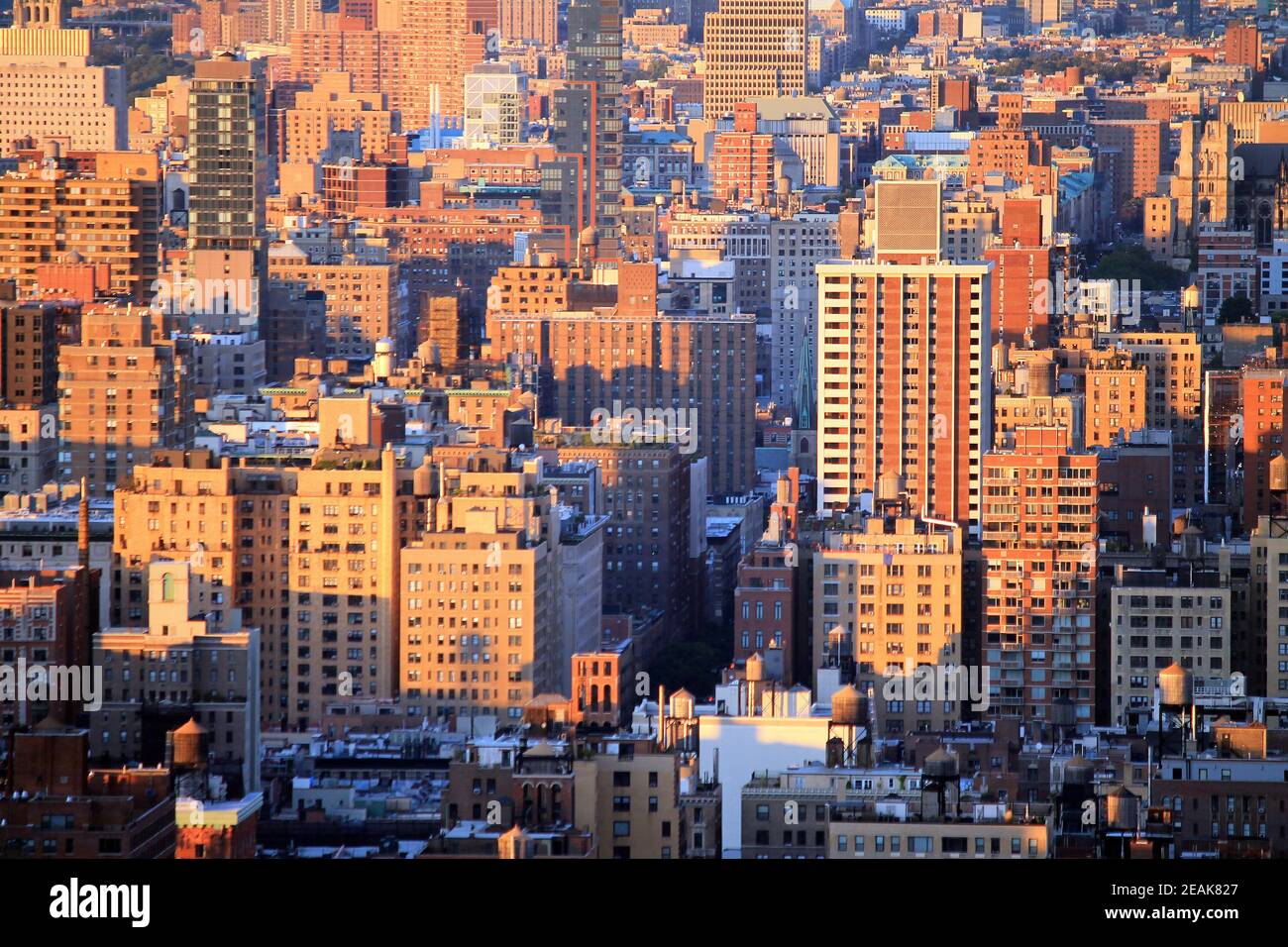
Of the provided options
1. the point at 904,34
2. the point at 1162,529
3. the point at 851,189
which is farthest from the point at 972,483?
the point at 904,34

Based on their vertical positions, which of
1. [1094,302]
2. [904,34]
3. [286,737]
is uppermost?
[904,34]

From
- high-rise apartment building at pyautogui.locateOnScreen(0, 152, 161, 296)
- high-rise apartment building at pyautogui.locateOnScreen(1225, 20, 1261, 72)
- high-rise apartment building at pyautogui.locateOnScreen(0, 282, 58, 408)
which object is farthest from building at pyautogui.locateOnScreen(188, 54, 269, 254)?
high-rise apartment building at pyautogui.locateOnScreen(1225, 20, 1261, 72)

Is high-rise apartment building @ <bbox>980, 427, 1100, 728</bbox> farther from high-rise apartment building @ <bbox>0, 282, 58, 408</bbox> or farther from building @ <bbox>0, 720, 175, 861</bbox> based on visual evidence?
high-rise apartment building @ <bbox>0, 282, 58, 408</bbox>

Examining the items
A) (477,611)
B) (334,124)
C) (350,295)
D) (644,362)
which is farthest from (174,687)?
(334,124)

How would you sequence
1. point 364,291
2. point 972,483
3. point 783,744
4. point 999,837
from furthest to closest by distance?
point 364,291 → point 972,483 → point 783,744 → point 999,837

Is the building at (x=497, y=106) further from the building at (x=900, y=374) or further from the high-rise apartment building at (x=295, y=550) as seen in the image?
the high-rise apartment building at (x=295, y=550)

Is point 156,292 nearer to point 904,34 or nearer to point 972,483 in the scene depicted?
point 972,483
